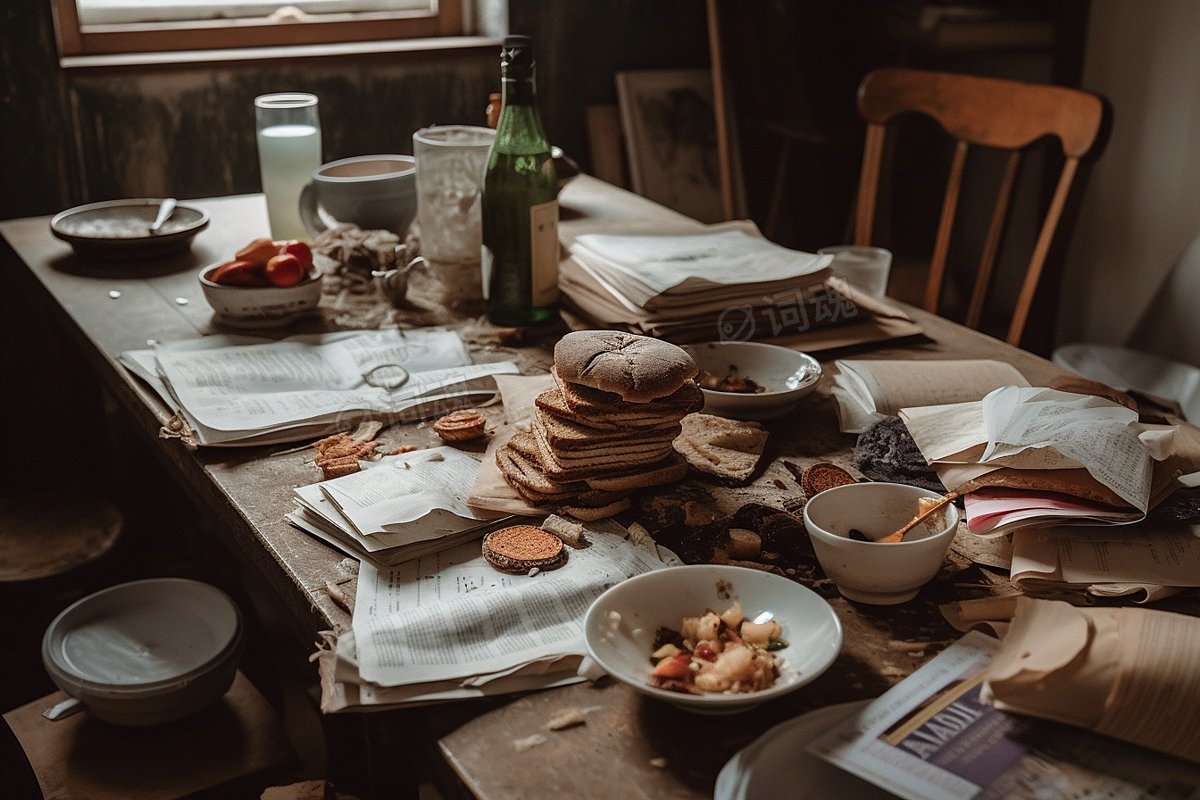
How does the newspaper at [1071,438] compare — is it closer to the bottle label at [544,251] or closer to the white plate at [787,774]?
the white plate at [787,774]

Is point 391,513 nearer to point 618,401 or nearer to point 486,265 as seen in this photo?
point 618,401

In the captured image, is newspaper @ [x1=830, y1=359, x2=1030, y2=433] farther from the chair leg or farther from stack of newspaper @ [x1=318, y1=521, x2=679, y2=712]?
the chair leg

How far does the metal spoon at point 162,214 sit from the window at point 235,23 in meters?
0.77

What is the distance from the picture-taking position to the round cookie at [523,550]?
96 centimetres

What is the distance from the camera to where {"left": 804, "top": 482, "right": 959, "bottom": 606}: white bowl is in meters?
0.89

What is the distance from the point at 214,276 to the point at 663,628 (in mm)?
1031

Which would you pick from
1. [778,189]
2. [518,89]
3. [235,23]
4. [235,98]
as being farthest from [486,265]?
[778,189]

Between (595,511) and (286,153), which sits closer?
(595,511)

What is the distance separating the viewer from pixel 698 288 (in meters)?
1.47

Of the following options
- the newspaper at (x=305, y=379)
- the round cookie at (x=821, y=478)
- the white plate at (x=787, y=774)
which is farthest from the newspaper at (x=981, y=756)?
the newspaper at (x=305, y=379)

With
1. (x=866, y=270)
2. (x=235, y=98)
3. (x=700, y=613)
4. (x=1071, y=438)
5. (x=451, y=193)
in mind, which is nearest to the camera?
(x=700, y=613)

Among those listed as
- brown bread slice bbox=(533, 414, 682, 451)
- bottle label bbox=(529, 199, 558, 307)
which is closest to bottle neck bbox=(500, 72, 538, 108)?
bottle label bbox=(529, 199, 558, 307)

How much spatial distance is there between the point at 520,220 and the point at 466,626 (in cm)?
78

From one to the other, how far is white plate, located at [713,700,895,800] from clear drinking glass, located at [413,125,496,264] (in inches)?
42.6
